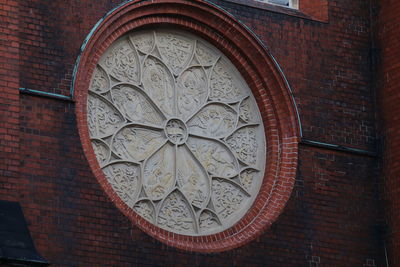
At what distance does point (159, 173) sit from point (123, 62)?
186 cm

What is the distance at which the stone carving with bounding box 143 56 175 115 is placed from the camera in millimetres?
21594

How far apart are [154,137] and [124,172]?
0.84 metres

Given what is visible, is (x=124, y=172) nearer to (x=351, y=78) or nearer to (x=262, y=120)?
(x=262, y=120)

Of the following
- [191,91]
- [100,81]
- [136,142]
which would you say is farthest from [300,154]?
[100,81]

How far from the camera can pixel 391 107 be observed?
22.8 m

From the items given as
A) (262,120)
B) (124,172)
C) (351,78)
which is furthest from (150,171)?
(351,78)

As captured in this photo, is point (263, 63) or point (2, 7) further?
point (263, 63)

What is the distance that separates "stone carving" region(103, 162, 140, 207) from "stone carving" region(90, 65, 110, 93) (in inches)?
47.3

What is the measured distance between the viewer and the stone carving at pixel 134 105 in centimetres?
2123

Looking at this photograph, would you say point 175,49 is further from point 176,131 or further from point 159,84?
point 176,131

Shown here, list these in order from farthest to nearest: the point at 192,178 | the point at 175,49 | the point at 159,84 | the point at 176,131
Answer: the point at 175,49 < the point at 159,84 < the point at 176,131 < the point at 192,178

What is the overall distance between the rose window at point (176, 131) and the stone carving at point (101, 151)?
15 mm

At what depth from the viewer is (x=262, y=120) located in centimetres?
2236

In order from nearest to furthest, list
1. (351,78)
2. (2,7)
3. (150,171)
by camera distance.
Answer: (2,7) → (150,171) → (351,78)
